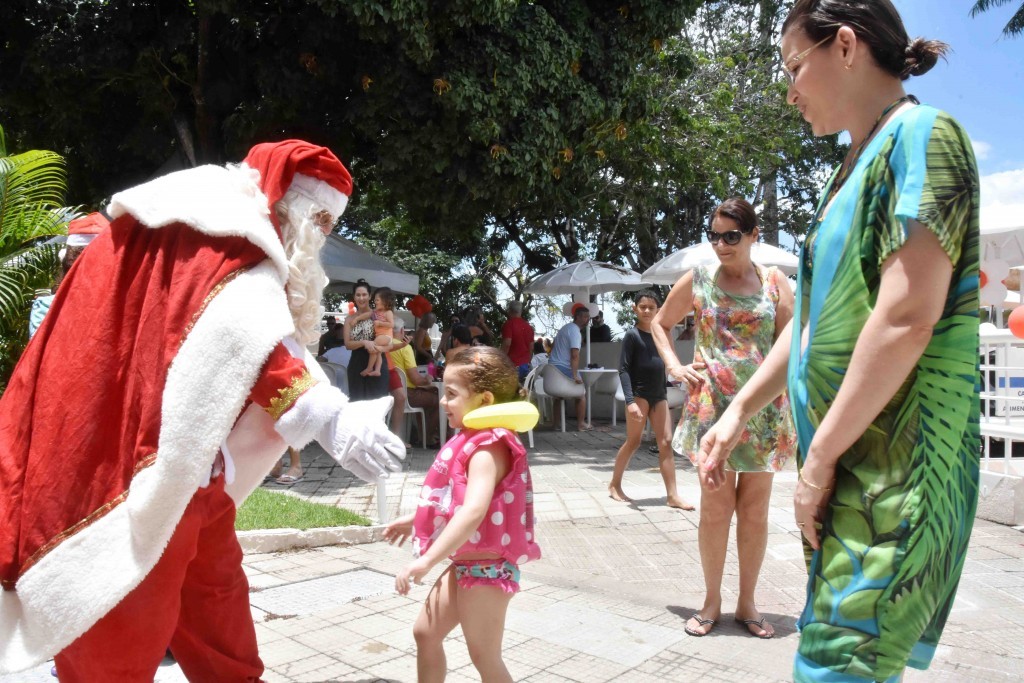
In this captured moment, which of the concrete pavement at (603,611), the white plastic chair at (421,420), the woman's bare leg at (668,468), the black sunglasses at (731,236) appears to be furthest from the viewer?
the white plastic chair at (421,420)

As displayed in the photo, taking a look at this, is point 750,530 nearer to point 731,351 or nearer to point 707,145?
point 731,351

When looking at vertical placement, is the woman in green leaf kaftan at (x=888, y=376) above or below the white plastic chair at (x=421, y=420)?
above

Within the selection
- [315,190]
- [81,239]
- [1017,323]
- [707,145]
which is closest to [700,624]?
[315,190]

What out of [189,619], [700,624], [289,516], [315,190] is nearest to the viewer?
[315,190]

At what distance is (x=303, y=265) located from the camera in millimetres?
2459

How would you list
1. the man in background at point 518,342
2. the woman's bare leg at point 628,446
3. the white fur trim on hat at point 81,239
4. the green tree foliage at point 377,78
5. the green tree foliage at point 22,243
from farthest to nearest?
the man in background at point 518,342, the green tree foliage at point 377,78, the woman's bare leg at point 628,446, the green tree foliage at point 22,243, the white fur trim on hat at point 81,239

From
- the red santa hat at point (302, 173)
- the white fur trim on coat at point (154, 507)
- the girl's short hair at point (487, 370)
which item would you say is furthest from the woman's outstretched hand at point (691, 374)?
the white fur trim on coat at point (154, 507)

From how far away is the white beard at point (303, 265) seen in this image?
244cm

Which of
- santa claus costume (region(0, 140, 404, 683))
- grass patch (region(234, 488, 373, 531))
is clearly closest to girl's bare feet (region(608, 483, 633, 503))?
grass patch (region(234, 488, 373, 531))

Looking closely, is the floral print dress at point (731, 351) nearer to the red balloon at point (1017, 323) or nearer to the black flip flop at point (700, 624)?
the black flip flop at point (700, 624)

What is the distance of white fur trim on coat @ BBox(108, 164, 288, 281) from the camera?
87.3 inches

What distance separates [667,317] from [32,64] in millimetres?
8949

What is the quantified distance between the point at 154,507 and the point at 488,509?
0.96m

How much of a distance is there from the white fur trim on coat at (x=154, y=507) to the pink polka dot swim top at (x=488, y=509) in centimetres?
73
